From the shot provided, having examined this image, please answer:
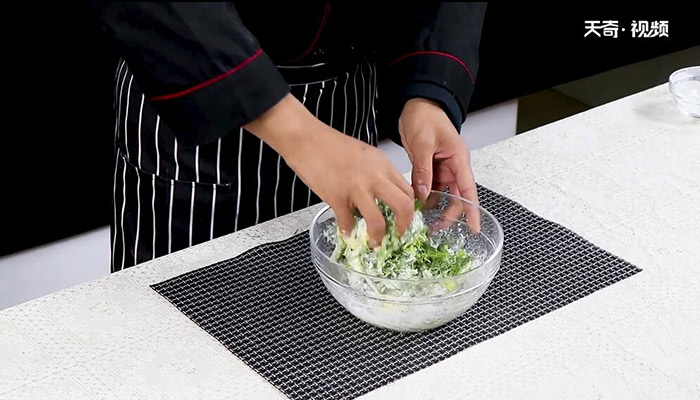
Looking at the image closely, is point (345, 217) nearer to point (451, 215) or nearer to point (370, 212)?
point (370, 212)

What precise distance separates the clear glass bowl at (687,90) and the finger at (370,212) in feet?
2.73

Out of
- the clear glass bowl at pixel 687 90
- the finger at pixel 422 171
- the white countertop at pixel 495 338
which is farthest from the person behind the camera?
the clear glass bowl at pixel 687 90

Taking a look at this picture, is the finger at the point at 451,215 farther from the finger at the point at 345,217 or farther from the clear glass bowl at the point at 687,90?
the clear glass bowl at the point at 687,90

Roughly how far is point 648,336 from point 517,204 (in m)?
0.36

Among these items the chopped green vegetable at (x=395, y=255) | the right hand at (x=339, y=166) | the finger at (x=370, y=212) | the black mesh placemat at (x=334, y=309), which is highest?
the right hand at (x=339, y=166)

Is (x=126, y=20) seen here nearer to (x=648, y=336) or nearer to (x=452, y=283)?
(x=452, y=283)

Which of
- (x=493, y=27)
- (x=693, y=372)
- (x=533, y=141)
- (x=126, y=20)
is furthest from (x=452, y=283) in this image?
(x=493, y=27)

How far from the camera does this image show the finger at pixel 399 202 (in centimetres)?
117

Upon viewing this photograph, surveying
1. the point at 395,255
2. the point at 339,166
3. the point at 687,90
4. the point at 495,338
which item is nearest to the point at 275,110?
the point at 339,166

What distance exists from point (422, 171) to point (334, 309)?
22cm

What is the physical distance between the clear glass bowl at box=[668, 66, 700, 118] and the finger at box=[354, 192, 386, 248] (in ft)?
2.73

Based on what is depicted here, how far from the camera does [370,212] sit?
118cm

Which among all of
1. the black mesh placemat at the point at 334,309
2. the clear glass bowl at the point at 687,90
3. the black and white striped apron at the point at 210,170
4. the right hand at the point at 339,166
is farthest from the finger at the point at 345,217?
the clear glass bowl at the point at 687,90

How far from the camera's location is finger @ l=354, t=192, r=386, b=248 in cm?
117
